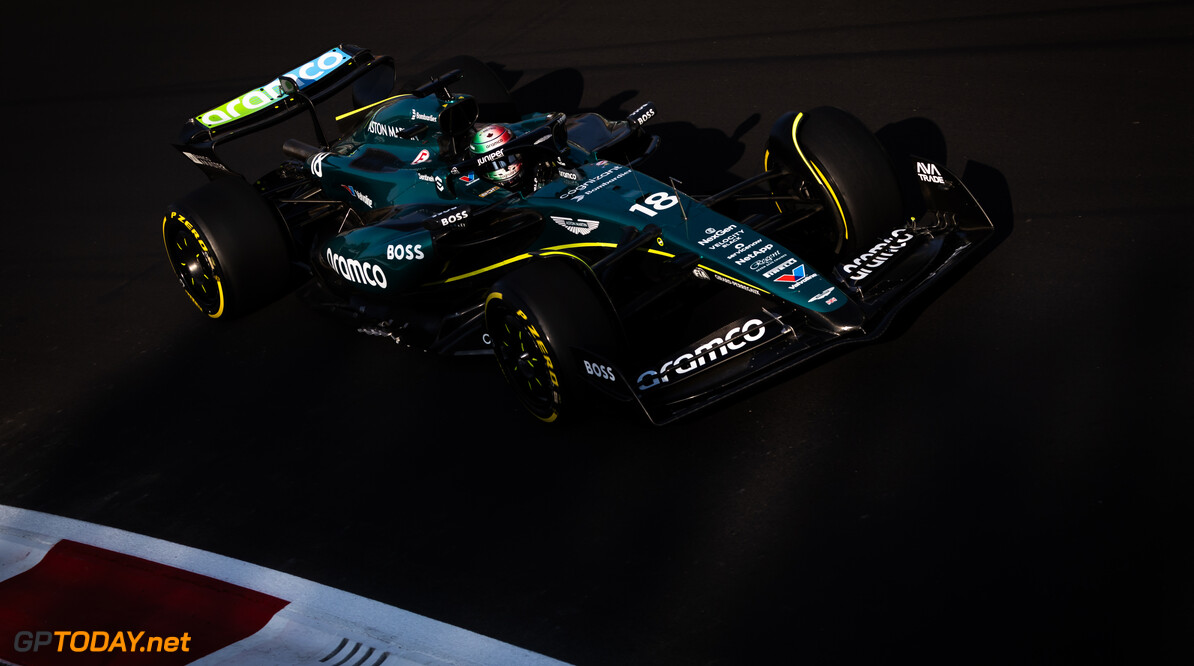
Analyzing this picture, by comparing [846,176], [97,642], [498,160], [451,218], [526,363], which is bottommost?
[97,642]

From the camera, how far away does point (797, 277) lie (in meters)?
5.79

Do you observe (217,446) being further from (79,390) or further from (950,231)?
(950,231)

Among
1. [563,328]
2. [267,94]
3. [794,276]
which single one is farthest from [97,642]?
[267,94]

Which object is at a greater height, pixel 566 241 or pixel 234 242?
pixel 234 242

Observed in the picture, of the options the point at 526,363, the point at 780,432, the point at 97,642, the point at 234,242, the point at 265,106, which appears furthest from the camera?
the point at 265,106

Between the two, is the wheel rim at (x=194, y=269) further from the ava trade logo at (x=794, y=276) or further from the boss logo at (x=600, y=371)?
the ava trade logo at (x=794, y=276)

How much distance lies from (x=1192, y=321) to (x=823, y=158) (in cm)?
216

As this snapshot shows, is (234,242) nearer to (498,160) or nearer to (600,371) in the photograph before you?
(498,160)

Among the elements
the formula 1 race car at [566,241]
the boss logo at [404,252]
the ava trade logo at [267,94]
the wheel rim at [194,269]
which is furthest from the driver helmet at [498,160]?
the wheel rim at [194,269]

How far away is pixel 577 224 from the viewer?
21.4 feet

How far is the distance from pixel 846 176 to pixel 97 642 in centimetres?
467

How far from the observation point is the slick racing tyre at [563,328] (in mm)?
5539

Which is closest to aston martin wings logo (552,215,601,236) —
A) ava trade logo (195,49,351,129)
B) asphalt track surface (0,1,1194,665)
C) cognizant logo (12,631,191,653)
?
asphalt track surface (0,1,1194,665)

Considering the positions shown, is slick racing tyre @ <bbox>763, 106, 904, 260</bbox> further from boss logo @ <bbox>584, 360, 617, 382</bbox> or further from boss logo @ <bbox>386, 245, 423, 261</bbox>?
boss logo @ <bbox>386, 245, 423, 261</bbox>
